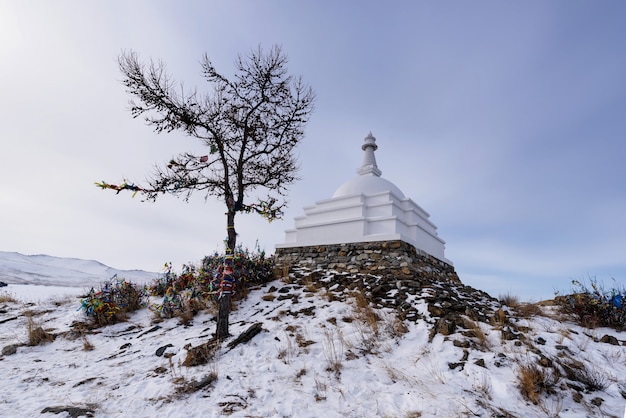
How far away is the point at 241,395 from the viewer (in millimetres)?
4160

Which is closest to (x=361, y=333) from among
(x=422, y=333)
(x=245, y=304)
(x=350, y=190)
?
(x=422, y=333)

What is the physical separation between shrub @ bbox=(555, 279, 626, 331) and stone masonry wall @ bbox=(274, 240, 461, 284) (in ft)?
11.8

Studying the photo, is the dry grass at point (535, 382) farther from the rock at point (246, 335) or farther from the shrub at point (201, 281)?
the shrub at point (201, 281)

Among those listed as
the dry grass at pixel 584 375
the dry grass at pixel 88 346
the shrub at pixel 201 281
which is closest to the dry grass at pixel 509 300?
the dry grass at pixel 584 375

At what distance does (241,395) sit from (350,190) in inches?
411

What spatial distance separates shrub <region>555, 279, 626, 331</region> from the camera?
20.6 feet

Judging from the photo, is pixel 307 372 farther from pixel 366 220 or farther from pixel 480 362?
pixel 366 220

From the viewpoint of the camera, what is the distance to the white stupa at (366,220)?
11.5 m

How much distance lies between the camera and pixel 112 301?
874cm

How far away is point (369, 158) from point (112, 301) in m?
11.8

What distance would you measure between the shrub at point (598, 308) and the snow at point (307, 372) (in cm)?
33

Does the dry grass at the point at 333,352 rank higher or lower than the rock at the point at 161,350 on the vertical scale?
higher

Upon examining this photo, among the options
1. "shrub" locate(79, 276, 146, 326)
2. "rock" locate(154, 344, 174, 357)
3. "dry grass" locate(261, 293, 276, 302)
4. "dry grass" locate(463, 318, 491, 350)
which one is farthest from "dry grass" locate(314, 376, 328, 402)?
"shrub" locate(79, 276, 146, 326)

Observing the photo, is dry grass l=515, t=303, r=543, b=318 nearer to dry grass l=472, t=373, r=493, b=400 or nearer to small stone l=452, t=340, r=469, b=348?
small stone l=452, t=340, r=469, b=348
